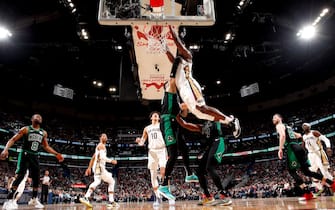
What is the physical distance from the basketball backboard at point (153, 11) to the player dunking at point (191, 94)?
1.74 m

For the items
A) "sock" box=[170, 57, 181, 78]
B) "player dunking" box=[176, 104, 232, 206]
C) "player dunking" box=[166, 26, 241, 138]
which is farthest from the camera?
"player dunking" box=[176, 104, 232, 206]

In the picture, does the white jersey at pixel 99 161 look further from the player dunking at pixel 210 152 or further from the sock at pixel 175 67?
the sock at pixel 175 67

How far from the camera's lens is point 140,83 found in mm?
9109

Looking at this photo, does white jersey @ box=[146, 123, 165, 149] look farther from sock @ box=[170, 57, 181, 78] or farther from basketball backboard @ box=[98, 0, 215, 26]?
sock @ box=[170, 57, 181, 78]

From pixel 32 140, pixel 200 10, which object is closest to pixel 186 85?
pixel 200 10

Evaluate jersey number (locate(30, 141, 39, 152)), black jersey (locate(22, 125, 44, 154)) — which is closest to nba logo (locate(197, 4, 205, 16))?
black jersey (locate(22, 125, 44, 154))

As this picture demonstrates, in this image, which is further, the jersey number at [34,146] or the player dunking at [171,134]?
the jersey number at [34,146]

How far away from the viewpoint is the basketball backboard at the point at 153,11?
5.66m

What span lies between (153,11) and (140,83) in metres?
3.48

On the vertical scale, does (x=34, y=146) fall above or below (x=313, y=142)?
below

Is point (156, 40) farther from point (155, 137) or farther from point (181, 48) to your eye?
point (181, 48)

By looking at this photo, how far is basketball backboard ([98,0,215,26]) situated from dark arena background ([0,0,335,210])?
5 cm

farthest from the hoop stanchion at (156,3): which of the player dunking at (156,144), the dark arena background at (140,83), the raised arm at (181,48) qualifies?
the player dunking at (156,144)

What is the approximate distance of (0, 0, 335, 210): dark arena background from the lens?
14.6 meters
